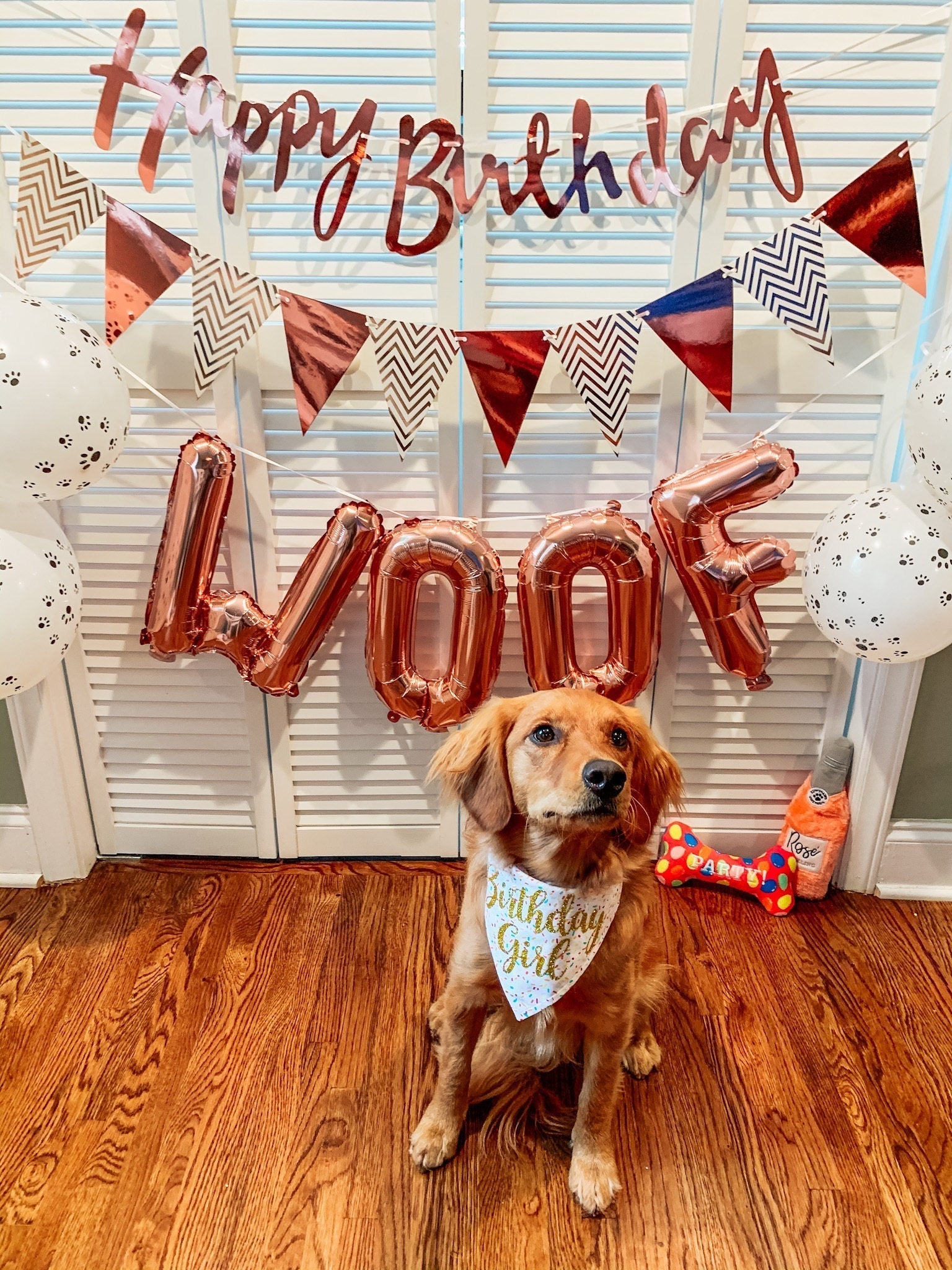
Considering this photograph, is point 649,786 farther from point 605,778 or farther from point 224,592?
point 224,592

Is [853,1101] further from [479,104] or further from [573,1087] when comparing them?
[479,104]

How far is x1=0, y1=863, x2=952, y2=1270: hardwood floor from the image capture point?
1.26 meters

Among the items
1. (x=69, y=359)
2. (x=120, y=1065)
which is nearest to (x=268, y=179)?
(x=69, y=359)

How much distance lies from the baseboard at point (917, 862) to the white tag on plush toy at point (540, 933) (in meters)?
0.97

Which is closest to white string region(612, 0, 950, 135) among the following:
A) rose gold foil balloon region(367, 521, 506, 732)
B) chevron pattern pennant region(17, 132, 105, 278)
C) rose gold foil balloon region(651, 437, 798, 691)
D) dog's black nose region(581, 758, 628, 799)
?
rose gold foil balloon region(651, 437, 798, 691)

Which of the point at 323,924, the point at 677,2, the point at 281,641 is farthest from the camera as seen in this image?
the point at 323,924

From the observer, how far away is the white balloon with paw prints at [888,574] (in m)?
1.44

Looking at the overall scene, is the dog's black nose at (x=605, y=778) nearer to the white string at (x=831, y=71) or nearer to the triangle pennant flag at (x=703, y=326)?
the triangle pennant flag at (x=703, y=326)

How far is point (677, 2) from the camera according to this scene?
1.43 m

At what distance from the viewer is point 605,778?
113cm

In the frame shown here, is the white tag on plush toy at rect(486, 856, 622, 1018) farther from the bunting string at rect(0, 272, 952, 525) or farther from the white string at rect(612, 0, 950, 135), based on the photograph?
the white string at rect(612, 0, 950, 135)

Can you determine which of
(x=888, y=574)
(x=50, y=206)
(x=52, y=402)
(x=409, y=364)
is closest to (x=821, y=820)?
(x=888, y=574)

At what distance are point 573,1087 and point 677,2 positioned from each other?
73.8 inches

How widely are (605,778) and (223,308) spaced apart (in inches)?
41.6
